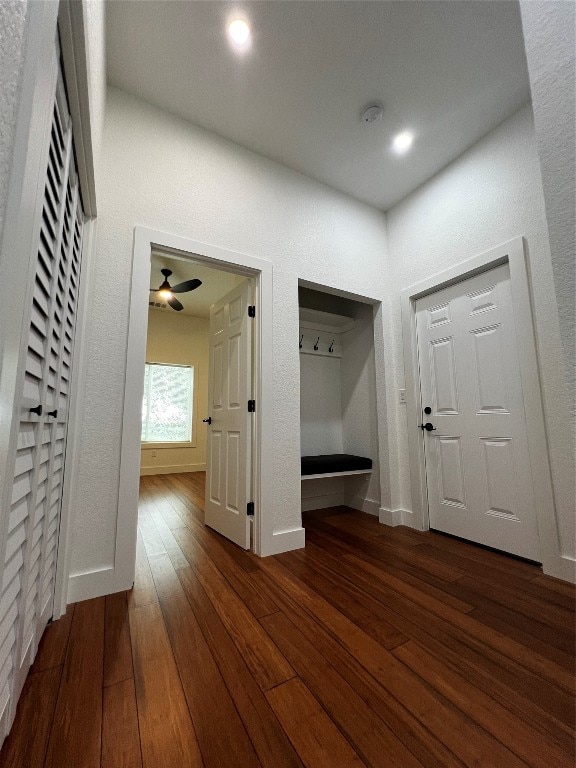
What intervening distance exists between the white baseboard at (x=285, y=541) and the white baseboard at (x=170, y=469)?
3.91m

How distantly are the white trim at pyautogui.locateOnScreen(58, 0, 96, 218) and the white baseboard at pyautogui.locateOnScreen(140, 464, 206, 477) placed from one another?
4.83 metres

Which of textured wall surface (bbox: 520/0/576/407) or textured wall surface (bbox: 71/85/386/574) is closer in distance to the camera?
textured wall surface (bbox: 520/0/576/407)

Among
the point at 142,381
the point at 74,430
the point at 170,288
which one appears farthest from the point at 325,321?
the point at 74,430

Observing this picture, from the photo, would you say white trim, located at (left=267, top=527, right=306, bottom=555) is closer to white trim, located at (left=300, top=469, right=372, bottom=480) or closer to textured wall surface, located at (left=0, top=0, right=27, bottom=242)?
white trim, located at (left=300, top=469, right=372, bottom=480)

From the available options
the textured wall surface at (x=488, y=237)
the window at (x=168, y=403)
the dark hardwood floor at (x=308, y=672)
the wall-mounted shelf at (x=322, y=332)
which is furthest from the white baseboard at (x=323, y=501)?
the window at (x=168, y=403)

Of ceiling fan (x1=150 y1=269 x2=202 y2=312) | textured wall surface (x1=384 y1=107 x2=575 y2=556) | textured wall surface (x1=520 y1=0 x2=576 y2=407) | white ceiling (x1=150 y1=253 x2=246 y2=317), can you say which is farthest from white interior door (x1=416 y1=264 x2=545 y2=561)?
ceiling fan (x1=150 y1=269 x2=202 y2=312)

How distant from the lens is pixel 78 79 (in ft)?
3.53

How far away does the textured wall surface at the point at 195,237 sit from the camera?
1.64 metres

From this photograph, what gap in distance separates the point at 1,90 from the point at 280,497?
2.15 metres

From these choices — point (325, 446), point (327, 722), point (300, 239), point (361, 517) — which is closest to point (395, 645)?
point (327, 722)

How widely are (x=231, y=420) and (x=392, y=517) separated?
1642 millimetres

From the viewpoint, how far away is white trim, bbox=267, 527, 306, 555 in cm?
208

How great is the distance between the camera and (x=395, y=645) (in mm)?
1210

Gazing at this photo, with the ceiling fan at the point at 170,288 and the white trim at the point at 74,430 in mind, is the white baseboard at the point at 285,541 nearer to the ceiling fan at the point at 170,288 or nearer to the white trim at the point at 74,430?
the white trim at the point at 74,430
